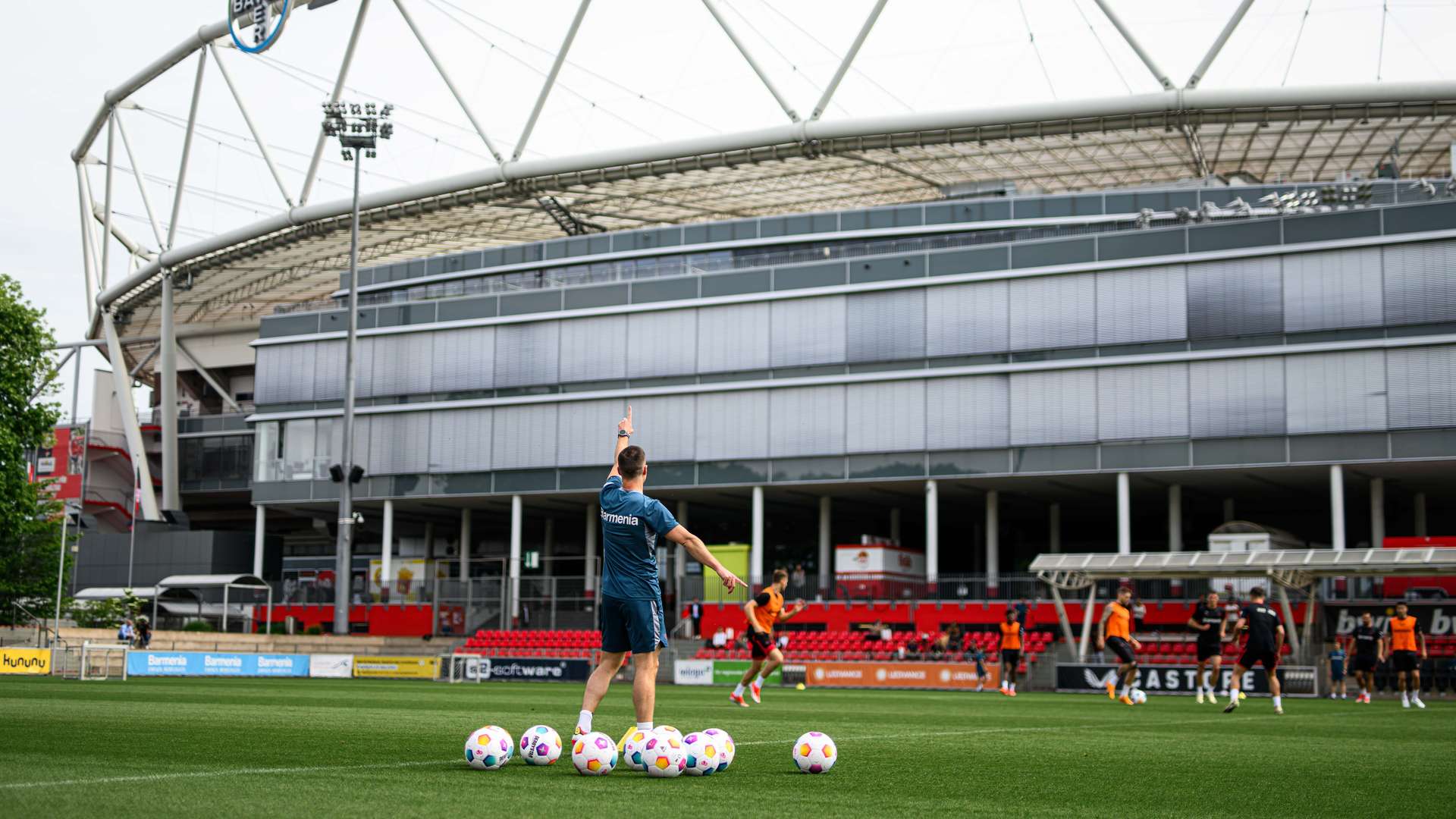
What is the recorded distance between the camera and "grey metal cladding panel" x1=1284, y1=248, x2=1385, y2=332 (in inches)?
1828

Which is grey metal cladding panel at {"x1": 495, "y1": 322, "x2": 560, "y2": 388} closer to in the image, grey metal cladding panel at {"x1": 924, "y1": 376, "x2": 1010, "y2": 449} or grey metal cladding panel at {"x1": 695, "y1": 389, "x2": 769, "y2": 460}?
grey metal cladding panel at {"x1": 695, "y1": 389, "x2": 769, "y2": 460}

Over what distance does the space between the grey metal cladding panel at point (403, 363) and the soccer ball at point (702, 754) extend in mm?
55075

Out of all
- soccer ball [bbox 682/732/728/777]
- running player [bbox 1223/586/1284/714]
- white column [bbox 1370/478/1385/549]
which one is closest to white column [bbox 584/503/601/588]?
white column [bbox 1370/478/1385/549]

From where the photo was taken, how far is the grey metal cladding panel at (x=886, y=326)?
5353cm

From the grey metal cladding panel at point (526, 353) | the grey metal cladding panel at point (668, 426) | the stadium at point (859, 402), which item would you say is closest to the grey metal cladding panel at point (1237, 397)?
the stadium at point (859, 402)

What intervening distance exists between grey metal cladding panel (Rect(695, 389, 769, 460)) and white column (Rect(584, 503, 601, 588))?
5.43 metres

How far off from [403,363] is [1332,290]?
38.0m

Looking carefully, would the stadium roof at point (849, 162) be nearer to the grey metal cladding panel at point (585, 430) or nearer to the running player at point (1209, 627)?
the grey metal cladding panel at point (585, 430)

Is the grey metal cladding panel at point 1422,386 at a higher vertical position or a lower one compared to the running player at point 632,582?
higher

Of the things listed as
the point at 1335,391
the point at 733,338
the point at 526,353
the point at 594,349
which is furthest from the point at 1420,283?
the point at 526,353

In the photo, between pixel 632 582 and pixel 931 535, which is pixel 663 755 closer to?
pixel 632 582

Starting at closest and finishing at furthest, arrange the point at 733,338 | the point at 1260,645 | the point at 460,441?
the point at 1260,645
the point at 733,338
the point at 460,441

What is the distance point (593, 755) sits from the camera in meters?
9.21

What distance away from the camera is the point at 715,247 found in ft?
209
